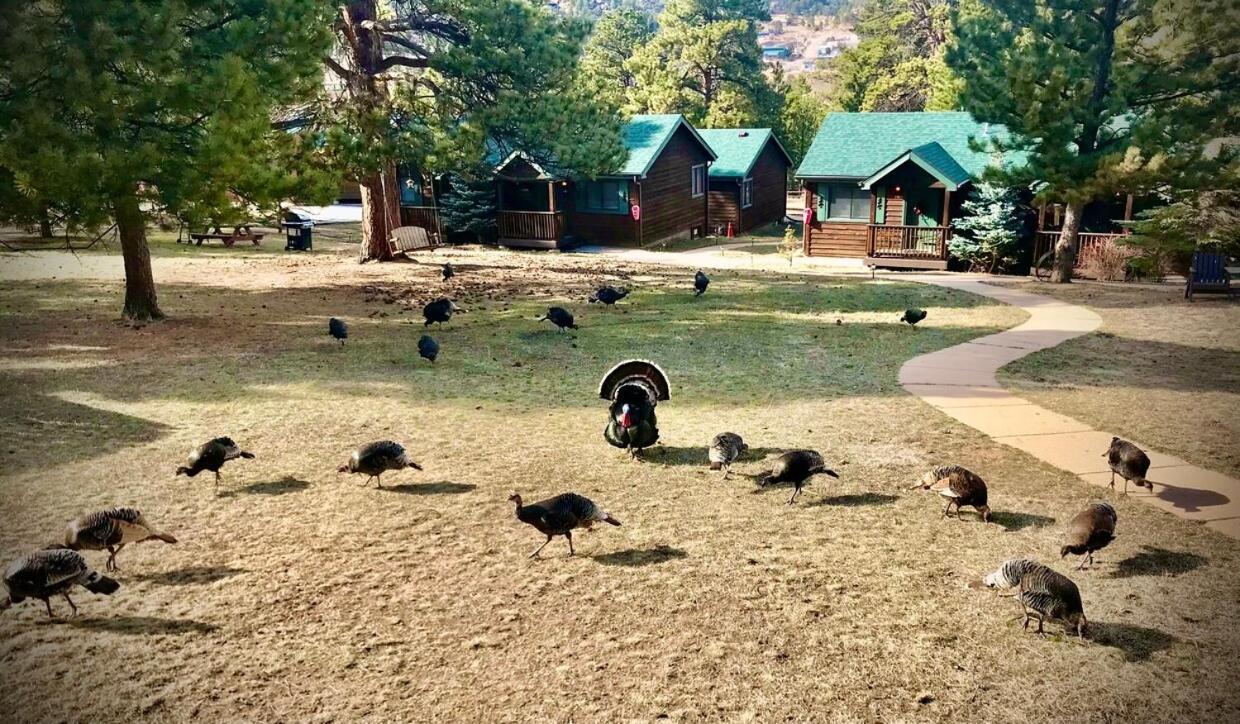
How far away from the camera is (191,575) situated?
6.93 meters

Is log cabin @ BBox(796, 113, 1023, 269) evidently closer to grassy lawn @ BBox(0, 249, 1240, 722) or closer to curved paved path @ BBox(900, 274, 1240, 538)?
curved paved path @ BBox(900, 274, 1240, 538)

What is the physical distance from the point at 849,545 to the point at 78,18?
42.9 feet

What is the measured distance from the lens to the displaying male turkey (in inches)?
378

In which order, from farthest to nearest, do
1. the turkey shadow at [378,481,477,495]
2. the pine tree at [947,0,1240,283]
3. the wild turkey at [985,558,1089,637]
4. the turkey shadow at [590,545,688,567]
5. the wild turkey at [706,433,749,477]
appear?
1. the pine tree at [947,0,1240,283]
2. the wild turkey at [706,433,749,477]
3. the turkey shadow at [378,481,477,495]
4. the turkey shadow at [590,545,688,567]
5. the wild turkey at [985,558,1089,637]

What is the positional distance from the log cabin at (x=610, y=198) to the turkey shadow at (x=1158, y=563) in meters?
28.7

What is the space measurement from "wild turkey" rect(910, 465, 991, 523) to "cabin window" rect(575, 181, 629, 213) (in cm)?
2832

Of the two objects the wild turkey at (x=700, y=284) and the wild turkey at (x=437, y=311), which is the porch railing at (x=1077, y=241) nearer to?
the wild turkey at (x=700, y=284)

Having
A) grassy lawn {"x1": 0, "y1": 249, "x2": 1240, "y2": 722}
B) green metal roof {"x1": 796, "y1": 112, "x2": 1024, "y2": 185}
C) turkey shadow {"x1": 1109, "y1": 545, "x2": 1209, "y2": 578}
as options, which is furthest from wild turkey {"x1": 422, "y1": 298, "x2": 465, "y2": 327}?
green metal roof {"x1": 796, "y1": 112, "x2": 1024, "y2": 185}

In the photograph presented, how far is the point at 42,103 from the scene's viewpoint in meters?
12.4

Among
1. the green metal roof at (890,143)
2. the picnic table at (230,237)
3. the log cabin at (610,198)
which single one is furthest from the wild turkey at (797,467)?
the picnic table at (230,237)

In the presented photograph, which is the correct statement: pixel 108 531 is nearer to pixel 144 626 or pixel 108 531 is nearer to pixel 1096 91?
pixel 144 626

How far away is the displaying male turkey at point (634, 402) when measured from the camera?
9.60 meters

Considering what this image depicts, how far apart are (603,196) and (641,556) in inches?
1176

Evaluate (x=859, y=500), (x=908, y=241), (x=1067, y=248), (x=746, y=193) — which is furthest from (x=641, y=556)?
(x=746, y=193)
